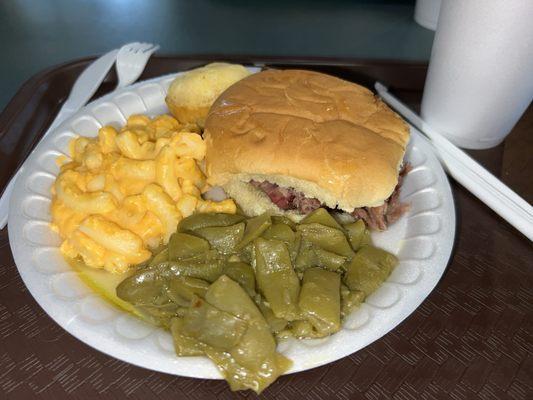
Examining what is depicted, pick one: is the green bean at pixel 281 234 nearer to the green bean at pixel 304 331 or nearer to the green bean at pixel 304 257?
the green bean at pixel 304 257

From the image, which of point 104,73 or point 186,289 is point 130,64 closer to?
point 104,73

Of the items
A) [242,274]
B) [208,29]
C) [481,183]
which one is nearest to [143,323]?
[242,274]

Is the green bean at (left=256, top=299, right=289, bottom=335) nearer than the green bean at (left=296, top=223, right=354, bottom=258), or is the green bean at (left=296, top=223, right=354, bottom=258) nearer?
the green bean at (left=256, top=299, right=289, bottom=335)

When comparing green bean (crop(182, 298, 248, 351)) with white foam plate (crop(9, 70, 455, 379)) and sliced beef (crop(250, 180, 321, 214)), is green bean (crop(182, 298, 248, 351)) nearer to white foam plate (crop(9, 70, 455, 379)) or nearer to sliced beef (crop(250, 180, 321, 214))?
white foam plate (crop(9, 70, 455, 379))

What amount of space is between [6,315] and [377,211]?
120 centimetres

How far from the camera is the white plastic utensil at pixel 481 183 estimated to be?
1.55 m

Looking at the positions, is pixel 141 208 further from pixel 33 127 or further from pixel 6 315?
pixel 33 127

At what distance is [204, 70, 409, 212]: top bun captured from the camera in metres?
1.44

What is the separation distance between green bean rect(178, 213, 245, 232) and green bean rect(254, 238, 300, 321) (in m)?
0.17

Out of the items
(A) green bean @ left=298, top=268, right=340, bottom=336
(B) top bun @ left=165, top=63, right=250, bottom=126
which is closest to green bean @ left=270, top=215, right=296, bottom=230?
(A) green bean @ left=298, top=268, right=340, bottom=336

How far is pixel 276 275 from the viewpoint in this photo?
1.29m

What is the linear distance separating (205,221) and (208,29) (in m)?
2.44

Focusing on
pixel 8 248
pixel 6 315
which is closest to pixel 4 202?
pixel 8 248

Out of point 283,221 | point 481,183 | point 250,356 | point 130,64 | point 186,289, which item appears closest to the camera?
point 250,356
